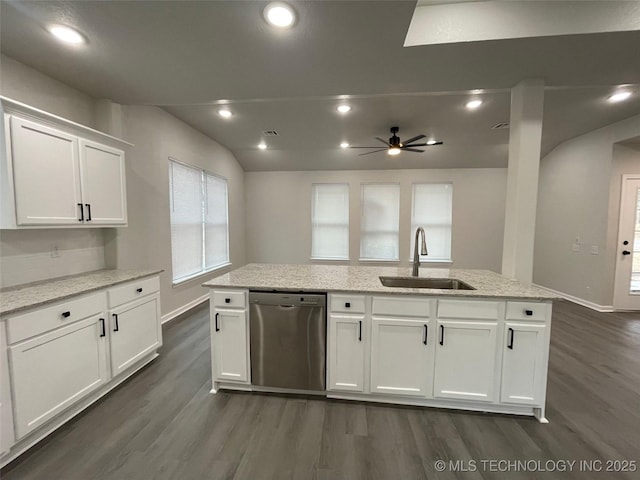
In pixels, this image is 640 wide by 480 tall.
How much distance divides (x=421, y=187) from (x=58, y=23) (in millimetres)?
5859

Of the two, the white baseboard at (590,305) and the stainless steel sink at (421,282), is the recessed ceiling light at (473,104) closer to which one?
the stainless steel sink at (421,282)

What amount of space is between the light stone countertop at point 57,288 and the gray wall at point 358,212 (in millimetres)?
3870

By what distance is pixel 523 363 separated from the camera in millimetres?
1941

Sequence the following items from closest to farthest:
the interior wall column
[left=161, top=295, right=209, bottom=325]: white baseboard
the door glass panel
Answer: the interior wall column → [left=161, top=295, right=209, bottom=325]: white baseboard → the door glass panel

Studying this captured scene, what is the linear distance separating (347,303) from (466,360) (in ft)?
3.23

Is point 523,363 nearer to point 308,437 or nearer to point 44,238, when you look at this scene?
point 308,437

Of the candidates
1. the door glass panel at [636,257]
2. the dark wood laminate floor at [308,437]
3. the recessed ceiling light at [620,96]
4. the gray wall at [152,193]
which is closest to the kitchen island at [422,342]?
the dark wood laminate floor at [308,437]

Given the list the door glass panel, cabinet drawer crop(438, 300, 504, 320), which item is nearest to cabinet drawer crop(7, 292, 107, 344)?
cabinet drawer crop(438, 300, 504, 320)

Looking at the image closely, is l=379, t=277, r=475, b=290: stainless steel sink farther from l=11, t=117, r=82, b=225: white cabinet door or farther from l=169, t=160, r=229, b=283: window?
l=169, t=160, r=229, b=283: window

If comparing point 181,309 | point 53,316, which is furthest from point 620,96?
point 181,309

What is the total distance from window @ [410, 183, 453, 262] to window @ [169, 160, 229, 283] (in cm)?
415

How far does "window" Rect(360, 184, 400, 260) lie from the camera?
6.07 meters

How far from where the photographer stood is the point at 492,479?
1.49m

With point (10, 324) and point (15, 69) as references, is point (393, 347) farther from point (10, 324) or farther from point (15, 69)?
point (15, 69)
